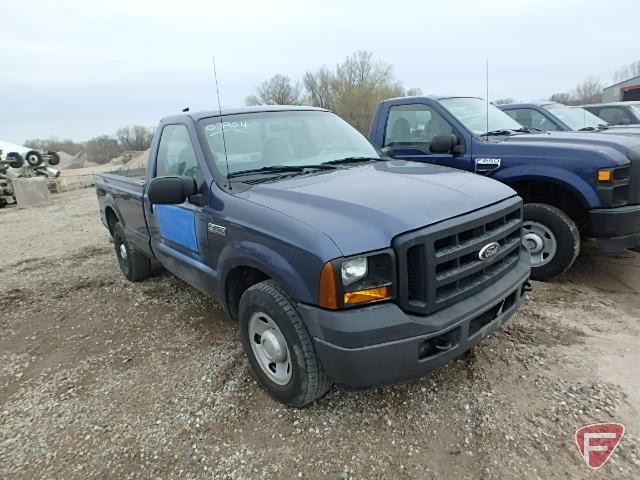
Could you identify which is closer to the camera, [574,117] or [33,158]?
[574,117]

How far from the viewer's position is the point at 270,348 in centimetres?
265

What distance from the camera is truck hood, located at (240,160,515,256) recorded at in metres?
2.22

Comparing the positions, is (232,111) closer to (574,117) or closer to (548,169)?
(548,169)

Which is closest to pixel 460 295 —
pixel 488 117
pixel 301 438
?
pixel 301 438

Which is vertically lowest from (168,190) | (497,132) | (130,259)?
(130,259)

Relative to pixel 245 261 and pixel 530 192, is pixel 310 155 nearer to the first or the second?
pixel 245 261

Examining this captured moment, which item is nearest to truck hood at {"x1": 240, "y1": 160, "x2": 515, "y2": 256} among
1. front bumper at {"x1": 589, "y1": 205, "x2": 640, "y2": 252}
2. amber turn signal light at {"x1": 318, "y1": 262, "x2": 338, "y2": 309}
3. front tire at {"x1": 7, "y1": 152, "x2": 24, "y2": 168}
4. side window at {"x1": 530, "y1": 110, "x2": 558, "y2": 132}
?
amber turn signal light at {"x1": 318, "y1": 262, "x2": 338, "y2": 309}

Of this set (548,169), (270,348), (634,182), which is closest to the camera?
(270,348)

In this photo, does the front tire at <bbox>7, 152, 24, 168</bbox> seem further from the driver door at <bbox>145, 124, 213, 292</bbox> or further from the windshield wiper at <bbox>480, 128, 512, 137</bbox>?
the windshield wiper at <bbox>480, 128, 512, 137</bbox>

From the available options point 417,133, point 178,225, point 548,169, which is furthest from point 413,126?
point 178,225

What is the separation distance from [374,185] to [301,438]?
1.60 metres

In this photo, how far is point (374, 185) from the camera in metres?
2.79

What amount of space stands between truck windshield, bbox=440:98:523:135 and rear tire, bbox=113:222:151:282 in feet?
13.4

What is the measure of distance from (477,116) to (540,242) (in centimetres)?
179
